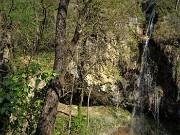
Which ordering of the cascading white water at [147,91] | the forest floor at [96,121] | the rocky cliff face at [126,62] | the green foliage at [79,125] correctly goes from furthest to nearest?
the cascading white water at [147,91] → the rocky cliff face at [126,62] → the forest floor at [96,121] → the green foliage at [79,125]

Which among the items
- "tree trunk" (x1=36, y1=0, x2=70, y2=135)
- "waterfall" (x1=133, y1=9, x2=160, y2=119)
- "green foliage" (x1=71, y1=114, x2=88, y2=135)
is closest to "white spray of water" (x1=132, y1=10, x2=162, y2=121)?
"waterfall" (x1=133, y1=9, x2=160, y2=119)

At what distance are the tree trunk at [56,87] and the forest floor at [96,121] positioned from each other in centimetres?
783

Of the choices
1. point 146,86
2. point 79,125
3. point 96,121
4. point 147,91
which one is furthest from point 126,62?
point 79,125

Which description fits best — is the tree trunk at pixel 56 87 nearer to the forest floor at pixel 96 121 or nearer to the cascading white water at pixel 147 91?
the forest floor at pixel 96 121

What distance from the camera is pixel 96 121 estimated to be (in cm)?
1620

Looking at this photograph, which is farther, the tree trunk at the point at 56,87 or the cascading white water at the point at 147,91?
the cascading white water at the point at 147,91

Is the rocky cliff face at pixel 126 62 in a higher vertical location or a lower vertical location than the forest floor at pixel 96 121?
higher

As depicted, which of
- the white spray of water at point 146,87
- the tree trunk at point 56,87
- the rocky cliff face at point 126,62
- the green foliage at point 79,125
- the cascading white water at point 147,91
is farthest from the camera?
the white spray of water at point 146,87

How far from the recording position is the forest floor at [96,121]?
49.4 feet

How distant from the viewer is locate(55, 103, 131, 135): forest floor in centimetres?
1507

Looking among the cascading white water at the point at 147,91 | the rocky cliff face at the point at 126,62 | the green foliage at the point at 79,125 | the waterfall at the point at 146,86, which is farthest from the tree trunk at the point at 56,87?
the waterfall at the point at 146,86

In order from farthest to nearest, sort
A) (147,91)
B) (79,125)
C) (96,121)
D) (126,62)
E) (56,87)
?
(147,91) → (126,62) → (96,121) → (79,125) → (56,87)

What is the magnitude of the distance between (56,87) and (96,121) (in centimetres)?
957

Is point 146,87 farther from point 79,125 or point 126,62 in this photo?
point 79,125
